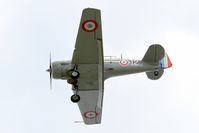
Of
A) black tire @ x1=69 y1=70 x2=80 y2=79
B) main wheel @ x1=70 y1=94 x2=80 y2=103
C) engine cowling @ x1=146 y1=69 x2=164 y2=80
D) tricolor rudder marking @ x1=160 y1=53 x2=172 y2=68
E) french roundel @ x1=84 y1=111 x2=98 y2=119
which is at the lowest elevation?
main wheel @ x1=70 y1=94 x2=80 y2=103

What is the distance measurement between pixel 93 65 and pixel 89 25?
8.41 feet

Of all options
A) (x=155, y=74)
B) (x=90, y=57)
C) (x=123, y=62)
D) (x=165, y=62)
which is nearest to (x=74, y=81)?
(x=90, y=57)

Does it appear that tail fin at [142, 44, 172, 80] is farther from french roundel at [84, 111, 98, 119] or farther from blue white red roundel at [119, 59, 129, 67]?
french roundel at [84, 111, 98, 119]

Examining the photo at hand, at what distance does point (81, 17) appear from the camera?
85.2 feet

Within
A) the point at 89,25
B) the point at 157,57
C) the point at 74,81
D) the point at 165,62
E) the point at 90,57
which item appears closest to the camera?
the point at 89,25

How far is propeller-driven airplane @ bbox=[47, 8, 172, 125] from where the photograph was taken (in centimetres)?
2639

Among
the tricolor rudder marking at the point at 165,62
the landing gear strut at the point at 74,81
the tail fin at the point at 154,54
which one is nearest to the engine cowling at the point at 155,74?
the tricolor rudder marking at the point at 165,62

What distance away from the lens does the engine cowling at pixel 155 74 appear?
3042cm

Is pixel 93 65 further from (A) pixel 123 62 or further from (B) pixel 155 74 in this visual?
(B) pixel 155 74

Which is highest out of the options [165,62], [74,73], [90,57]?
[165,62]

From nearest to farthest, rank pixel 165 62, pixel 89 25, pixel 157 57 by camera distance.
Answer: pixel 89 25
pixel 157 57
pixel 165 62

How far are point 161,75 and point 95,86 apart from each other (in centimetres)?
398

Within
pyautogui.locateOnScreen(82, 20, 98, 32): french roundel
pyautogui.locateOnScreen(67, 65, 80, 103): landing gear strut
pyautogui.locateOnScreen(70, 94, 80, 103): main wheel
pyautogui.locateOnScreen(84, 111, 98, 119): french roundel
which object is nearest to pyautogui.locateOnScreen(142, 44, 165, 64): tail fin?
pyautogui.locateOnScreen(67, 65, 80, 103): landing gear strut

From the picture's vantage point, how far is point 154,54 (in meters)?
30.0
